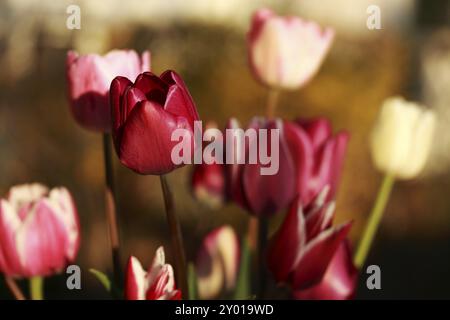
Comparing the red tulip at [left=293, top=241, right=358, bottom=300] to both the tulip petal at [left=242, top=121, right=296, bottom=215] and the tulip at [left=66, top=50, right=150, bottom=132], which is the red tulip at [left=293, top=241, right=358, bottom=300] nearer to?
the tulip petal at [left=242, top=121, right=296, bottom=215]

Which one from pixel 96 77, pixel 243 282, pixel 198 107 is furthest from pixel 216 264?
pixel 198 107

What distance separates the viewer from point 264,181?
1.65 ft

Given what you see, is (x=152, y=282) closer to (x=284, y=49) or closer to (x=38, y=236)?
(x=38, y=236)

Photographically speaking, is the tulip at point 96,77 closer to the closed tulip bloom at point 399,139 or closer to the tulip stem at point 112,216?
the tulip stem at point 112,216

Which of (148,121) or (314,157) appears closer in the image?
(148,121)

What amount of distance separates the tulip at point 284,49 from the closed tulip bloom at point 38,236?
19 cm

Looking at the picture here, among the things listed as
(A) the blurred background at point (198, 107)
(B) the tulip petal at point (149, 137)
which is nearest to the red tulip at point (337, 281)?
(B) the tulip petal at point (149, 137)

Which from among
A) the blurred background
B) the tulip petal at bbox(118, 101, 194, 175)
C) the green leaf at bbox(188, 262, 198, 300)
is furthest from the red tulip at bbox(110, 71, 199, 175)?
the blurred background

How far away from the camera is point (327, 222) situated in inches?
17.9

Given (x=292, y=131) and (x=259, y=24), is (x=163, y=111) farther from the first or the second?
(x=259, y=24)

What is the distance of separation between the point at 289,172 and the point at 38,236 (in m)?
0.16

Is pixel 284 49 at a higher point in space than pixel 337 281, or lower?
higher
